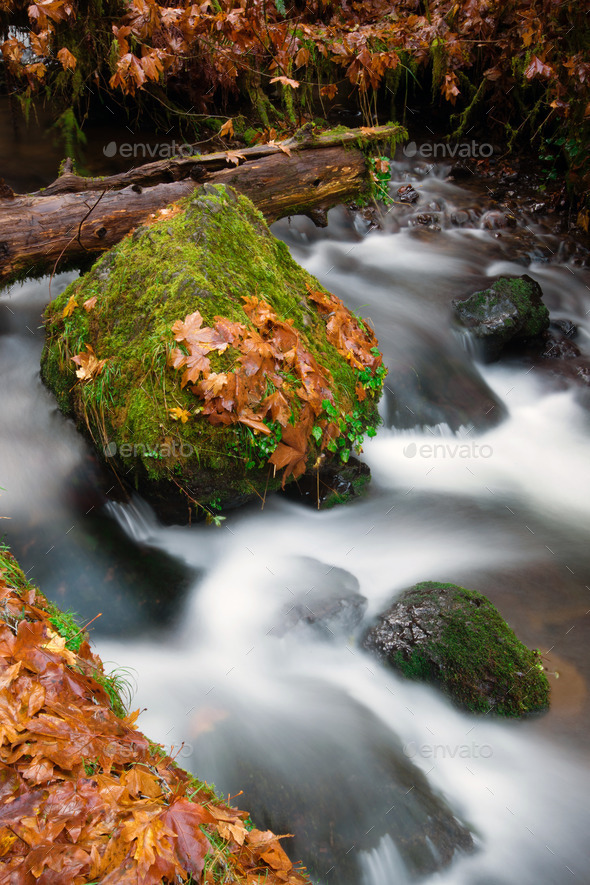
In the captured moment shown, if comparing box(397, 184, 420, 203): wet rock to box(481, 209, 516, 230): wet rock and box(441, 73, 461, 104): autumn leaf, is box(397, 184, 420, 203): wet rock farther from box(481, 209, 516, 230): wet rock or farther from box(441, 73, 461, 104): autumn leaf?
box(441, 73, 461, 104): autumn leaf

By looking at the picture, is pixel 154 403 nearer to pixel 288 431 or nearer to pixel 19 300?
pixel 288 431

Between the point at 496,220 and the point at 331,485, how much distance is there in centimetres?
537

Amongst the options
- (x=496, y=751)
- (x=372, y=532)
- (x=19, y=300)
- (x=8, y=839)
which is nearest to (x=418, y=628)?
(x=496, y=751)

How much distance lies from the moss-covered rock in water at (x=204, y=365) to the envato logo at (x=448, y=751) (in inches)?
65.9

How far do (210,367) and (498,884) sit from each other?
2981mm

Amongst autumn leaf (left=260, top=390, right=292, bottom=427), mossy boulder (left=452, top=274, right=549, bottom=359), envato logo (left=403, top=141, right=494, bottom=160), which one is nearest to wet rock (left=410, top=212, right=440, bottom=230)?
envato logo (left=403, top=141, right=494, bottom=160)

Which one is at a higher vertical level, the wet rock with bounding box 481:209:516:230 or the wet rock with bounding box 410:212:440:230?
the wet rock with bounding box 410:212:440:230

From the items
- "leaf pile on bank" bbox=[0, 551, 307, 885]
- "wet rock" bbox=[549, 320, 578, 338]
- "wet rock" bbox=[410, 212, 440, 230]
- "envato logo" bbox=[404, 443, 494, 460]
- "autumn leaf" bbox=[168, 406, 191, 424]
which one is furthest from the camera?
"wet rock" bbox=[410, 212, 440, 230]

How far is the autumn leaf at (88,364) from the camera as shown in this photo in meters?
3.96

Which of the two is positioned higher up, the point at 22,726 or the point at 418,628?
the point at 22,726

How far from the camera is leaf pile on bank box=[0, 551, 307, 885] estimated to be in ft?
5.97

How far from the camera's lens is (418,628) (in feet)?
11.5

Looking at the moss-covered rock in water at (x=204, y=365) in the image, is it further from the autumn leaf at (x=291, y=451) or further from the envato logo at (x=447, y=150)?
the envato logo at (x=447, y=150)

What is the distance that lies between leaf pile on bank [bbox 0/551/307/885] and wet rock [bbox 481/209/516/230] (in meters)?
7.38
